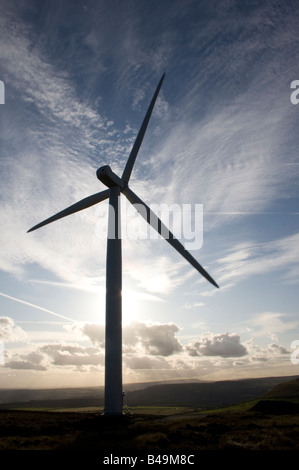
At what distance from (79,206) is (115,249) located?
35.9ft

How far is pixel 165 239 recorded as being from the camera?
128ft

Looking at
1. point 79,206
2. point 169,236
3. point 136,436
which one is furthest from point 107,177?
point 136,436

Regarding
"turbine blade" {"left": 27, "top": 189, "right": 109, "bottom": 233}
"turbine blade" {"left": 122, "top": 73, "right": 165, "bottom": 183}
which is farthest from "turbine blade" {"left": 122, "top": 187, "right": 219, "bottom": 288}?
"turbine blade" {"left": 122, "top": 73, "right": 165, "bottom": 183}

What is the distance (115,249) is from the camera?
3506 centimetres

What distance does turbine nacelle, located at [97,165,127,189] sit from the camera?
38.3 meters

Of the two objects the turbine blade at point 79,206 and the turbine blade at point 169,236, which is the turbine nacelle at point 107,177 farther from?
the turbine blade at point 169,236

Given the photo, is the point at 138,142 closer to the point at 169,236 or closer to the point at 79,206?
the point at 79,206

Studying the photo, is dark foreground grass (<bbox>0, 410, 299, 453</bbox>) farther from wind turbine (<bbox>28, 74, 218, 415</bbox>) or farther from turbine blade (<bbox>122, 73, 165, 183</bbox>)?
turbine blade (<bbox>122, 73, 165, 183</bbox>)

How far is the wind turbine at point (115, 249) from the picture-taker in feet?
101
